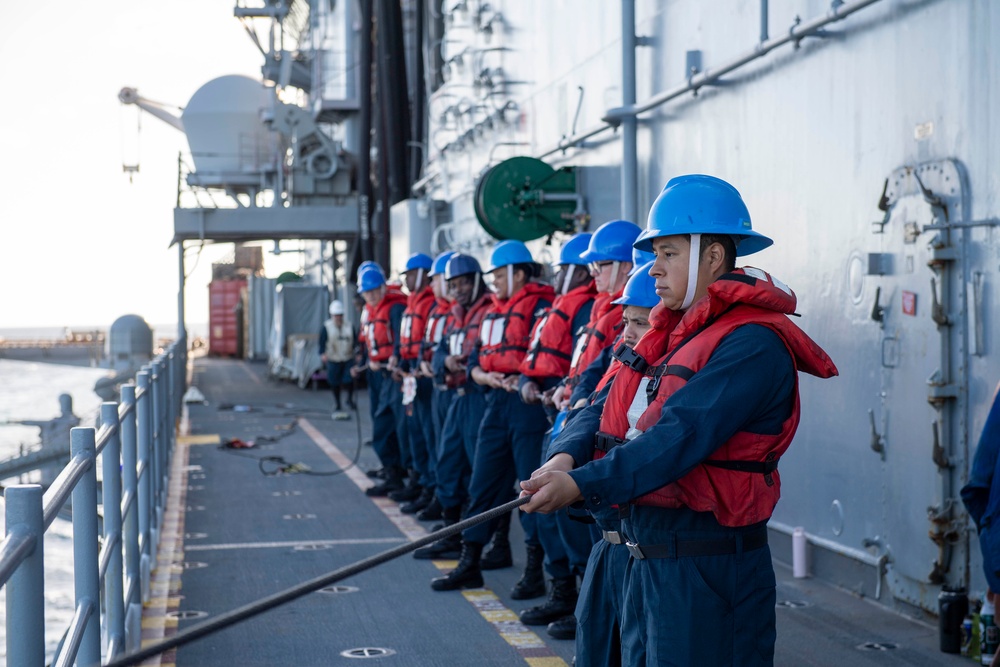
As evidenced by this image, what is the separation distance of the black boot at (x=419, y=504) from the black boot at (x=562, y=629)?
12.4 ft

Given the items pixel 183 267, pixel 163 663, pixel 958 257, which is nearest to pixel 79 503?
pixel 163 663

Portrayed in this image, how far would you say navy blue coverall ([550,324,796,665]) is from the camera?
123 inches

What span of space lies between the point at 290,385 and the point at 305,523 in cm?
1837

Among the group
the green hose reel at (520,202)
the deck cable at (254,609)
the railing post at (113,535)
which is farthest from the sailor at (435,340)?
the deck cable at (254,609)

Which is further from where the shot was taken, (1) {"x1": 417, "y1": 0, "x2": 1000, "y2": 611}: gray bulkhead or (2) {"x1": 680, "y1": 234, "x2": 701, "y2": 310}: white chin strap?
(1) {"x1": 417, "y1": 0, "x2": 1000, "y2": 611}: gray bulkhead

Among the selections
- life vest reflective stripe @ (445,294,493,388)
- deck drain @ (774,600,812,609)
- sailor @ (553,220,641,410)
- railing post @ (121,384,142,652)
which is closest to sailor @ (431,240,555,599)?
life vest reflective stripe @ (445,294,493,388)

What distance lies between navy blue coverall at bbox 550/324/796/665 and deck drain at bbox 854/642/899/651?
2647 millimetres

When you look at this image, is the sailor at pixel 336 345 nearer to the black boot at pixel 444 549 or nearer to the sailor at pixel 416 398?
the sailor at pixel 416 398

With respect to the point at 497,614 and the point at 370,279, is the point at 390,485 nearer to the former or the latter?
the point at 370,279

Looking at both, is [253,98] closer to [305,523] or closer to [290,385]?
[290,385]

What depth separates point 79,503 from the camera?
13.2 feet

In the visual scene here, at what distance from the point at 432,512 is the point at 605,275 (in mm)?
4159

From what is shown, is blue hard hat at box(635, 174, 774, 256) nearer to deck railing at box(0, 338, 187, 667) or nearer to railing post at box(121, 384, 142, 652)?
deck railing at box(0, 338, 187, 667)

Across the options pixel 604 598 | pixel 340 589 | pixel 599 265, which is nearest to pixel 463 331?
pixel 340 589
